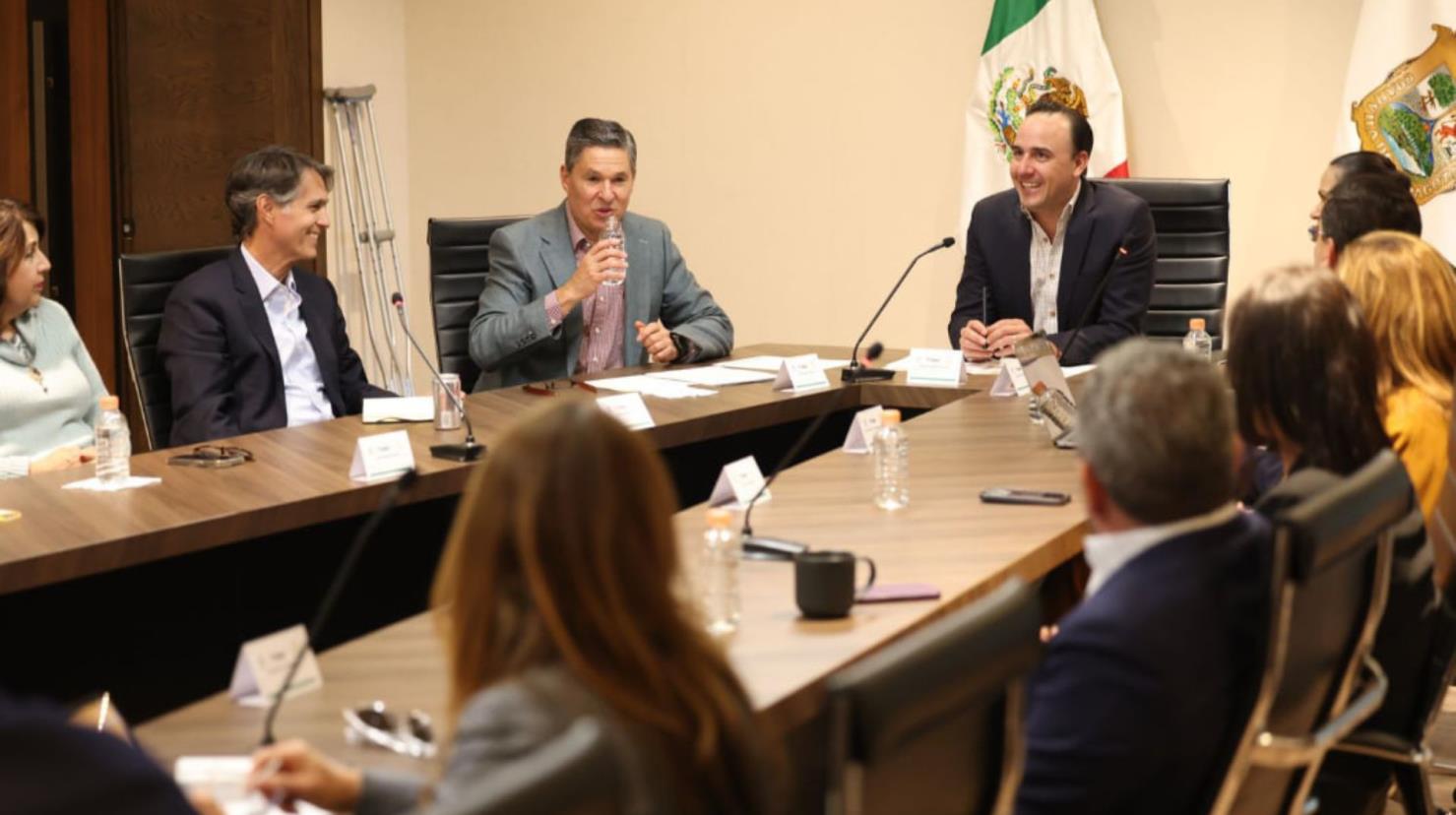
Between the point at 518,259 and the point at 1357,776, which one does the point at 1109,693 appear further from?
the point at 518,259

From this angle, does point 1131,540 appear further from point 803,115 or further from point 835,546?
point 803,115

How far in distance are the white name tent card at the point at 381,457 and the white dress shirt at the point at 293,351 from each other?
1.06 meters

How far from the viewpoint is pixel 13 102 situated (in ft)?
19.6

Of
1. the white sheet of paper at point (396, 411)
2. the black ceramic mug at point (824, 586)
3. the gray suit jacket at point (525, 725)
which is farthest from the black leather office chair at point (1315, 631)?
the white sheet of paper at point (396, 411)

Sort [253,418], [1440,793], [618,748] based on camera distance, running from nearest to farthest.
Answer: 1. [618,748]
2. [1440,793]
3. [253,418]

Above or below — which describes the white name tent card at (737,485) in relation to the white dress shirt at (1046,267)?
below

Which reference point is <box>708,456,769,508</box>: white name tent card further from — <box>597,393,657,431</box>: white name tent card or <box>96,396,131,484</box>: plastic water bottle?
<box>96,396,131,484</box>: plastic water bottle

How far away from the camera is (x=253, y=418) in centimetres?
420

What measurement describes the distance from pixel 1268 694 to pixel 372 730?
95cm

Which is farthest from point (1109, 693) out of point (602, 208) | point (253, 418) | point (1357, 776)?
point (602, 208)

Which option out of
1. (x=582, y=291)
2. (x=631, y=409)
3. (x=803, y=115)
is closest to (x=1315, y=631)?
(x=631, y=409)

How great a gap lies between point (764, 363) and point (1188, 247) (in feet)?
4.81

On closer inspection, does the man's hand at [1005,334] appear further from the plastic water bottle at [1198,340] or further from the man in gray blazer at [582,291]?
the man in gray blazer at [582,291]

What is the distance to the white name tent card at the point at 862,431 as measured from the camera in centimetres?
356
